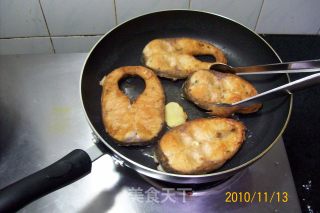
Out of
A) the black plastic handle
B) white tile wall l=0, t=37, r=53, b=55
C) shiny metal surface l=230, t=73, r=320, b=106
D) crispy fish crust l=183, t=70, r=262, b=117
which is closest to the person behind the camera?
the black plastic handle

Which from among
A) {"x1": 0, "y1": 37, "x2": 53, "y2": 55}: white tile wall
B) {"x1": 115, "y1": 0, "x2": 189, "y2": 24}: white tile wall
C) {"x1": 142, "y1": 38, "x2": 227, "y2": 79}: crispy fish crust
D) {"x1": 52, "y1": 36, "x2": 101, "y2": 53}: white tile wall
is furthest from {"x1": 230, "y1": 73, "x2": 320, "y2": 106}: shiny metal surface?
{"x1": 0, "y1": 37, "x2": 53, "y2": 55}: white tile wall

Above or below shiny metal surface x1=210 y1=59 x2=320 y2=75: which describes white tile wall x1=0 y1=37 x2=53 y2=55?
below

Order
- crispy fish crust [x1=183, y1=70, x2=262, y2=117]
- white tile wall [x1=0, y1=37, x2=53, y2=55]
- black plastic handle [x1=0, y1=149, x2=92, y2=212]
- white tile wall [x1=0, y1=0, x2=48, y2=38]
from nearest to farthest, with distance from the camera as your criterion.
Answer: black plastic handle [x1=0, y1=149, x2=92, y2=212] → crispy fish crust [x1=183, y1=70, x2=262, y2=117] → white tile wall [x1=0, y1=0, x2=48, y2=38] → white tile wall [x1=0, y1=37, x2=53, y2=55]

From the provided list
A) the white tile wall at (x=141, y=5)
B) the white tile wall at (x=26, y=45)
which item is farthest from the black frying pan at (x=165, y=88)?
the white tile wall at (x=26, y=45)

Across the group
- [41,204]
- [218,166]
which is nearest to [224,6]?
[218,166]

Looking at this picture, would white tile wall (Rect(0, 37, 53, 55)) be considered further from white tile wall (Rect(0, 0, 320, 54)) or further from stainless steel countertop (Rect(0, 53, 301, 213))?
stainless steel countertop (Rect(0, 53, 301, 213))

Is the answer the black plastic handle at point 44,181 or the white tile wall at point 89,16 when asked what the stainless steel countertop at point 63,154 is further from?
the white tile wall at point 89,16

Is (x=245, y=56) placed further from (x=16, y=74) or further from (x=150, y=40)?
(x=16, y=74)

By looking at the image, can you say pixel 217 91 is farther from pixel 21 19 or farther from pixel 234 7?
pixel 21 19
